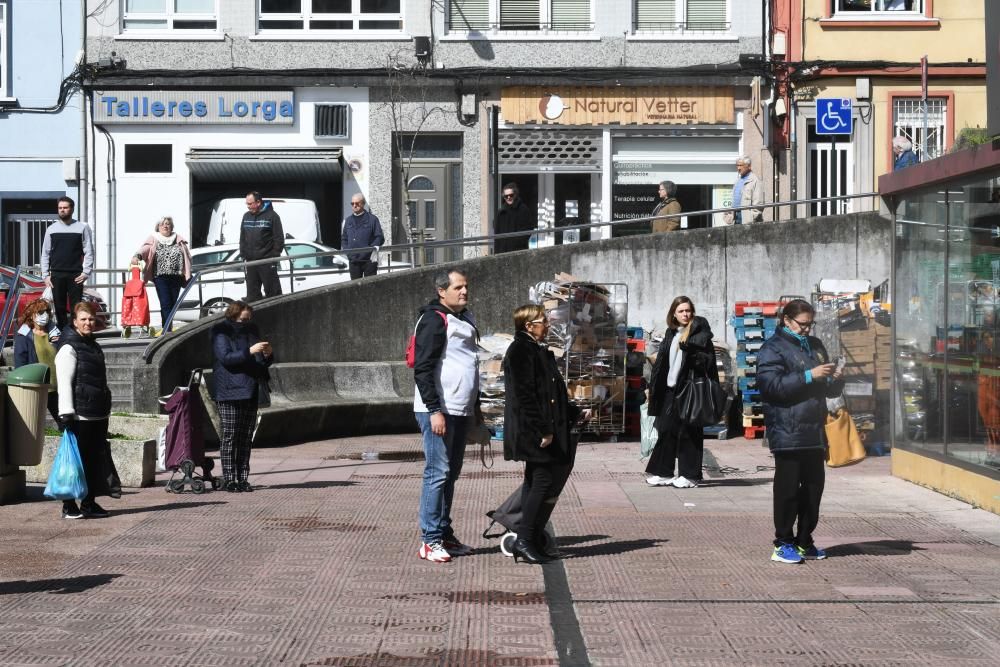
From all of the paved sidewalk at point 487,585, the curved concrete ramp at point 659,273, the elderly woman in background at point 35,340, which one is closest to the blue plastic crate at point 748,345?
the curved concrete ramp at point 659,273

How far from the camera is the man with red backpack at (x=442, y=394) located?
936 centimetres

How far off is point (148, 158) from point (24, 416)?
15345 mm

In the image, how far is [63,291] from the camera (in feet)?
60.9

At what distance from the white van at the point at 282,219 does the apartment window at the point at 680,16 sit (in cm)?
679

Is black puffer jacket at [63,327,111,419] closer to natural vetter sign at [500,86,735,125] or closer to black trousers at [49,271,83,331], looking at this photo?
black trousers at [49,271,83,331]

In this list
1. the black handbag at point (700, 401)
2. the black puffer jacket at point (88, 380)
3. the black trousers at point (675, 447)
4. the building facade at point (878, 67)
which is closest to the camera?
the black puffer jacket at point (88, 380)

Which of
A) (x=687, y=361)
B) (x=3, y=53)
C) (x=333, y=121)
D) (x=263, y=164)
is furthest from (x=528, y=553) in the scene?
(x=3, y=53)

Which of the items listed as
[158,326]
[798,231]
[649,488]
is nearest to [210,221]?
[158,326]

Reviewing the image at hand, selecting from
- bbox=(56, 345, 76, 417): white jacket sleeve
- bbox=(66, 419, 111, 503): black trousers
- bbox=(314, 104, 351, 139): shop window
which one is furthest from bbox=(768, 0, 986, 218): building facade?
bbox=(56, 345, 76, 417): white jacket sleeve

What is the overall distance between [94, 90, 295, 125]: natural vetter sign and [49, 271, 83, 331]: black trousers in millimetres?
8670

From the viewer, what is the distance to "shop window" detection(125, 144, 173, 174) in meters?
26.9

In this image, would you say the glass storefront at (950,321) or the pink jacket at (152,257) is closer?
the glass storefront at (950,321)

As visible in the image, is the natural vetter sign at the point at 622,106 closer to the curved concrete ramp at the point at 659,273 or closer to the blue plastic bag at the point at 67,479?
the curved concrete ramp at the point at 659,273

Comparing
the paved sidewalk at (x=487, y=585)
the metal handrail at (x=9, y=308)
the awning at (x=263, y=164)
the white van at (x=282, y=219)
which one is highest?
the awning at (x=263, y=164)
